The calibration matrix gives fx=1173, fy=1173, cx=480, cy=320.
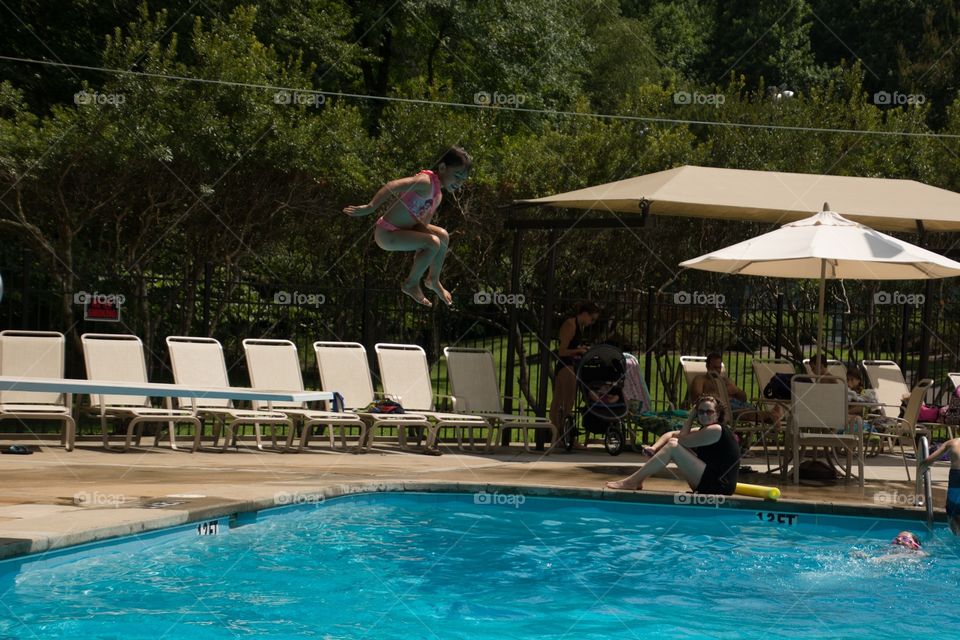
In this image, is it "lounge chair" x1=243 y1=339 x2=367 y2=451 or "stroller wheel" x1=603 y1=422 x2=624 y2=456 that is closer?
"lounge chair" x1=243 y1=339 x2=367 y2=451

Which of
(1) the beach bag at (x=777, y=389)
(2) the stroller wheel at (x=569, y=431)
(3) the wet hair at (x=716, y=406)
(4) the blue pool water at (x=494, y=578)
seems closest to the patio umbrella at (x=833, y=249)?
(1) the beach bag at (x=777, y=389)

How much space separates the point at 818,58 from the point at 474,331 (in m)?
23.1

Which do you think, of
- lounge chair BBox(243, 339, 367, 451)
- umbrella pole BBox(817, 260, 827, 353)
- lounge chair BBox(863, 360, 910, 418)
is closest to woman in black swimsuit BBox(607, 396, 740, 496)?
umbrella pole BBox(817, 260, 827, 353)

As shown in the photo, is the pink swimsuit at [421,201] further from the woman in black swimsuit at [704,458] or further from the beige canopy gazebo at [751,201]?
the beige canopy gazebo at [751,201]

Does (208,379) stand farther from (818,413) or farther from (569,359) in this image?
(818,413)

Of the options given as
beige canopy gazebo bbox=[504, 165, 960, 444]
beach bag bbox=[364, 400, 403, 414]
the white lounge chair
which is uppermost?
beige canopy gazebo bbox=[504, 165, 960, 444]

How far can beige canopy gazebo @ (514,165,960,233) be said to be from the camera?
1229 cm

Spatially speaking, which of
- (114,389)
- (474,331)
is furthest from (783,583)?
(474,331)

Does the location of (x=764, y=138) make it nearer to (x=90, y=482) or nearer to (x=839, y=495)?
(x=839, y=495)

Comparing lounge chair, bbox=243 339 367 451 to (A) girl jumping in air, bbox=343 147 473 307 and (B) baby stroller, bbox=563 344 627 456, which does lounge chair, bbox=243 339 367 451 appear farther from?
(A) girl jumping in air, bbox=343 147 473 307

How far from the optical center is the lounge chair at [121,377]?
454 inches

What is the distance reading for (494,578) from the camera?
26.1 feet

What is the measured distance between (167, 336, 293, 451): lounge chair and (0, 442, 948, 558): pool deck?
37 cm

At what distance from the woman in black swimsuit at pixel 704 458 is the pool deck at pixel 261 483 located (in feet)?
0.60
